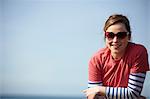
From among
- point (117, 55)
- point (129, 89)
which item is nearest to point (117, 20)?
Result: point (117, 55)

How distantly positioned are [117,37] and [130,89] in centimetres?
49

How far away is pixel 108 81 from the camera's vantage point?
3.88 m

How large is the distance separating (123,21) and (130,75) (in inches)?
19.4

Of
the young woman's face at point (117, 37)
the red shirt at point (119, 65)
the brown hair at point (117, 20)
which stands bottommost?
the red shirt at point (119, 65)

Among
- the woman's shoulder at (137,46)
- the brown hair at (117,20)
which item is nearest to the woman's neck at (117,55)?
the woman's shoulder at (137,46)

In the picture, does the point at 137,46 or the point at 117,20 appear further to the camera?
the point at 137,46

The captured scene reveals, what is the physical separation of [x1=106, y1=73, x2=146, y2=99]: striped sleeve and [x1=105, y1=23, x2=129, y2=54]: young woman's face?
10.6 inches

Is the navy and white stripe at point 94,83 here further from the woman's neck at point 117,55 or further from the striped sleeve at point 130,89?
the woman's neck at point 117,55

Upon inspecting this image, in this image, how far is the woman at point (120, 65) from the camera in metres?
3.77

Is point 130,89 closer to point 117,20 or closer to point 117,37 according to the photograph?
point 117,37

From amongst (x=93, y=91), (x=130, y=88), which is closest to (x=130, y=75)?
(x=130, y=88)

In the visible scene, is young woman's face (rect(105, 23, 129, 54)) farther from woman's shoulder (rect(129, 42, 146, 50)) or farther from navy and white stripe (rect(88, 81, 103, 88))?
navy and white stripe (rect(88, 81, 103, 88))

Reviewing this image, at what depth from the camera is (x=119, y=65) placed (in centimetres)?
382

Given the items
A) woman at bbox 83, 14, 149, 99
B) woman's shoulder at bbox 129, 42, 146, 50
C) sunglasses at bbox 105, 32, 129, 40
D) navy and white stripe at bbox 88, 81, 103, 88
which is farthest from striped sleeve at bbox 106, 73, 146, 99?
sunglasses at bbox 105, 32, 129, 40
